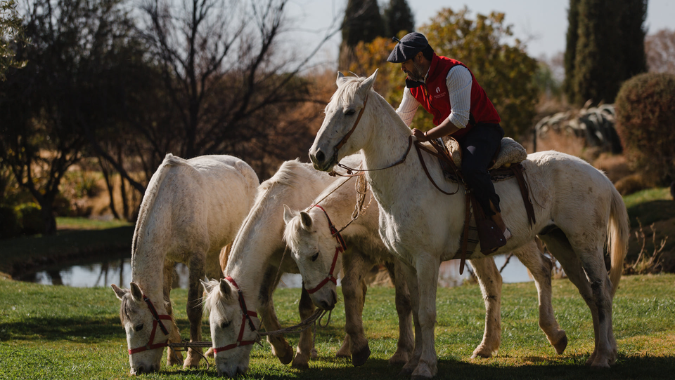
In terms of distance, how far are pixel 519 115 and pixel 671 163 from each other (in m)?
6.76

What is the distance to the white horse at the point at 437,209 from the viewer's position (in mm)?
4723

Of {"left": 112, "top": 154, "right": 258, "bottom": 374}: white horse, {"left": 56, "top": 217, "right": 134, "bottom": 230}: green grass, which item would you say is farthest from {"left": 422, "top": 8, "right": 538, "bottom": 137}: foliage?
{"left": 112, "top": 154, "right": 258, "bottom": 374}: white horse

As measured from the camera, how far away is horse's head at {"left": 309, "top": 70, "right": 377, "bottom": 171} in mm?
4516

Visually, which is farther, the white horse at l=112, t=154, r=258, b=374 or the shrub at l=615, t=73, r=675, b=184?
the shrub at l=615, t=73, r=675, b=184

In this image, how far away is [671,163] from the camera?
69.0 ft

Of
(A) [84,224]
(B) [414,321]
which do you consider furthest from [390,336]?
(A) [84,224]

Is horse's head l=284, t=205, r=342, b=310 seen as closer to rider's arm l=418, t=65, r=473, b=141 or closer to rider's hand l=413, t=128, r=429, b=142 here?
rider's hand l=413, t=128, r=429, b=142

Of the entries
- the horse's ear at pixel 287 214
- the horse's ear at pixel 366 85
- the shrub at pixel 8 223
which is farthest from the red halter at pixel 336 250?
the shrub at pixel 8 223

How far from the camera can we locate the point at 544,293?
6336mm

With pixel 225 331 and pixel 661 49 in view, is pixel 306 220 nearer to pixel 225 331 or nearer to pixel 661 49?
pixel 225 331

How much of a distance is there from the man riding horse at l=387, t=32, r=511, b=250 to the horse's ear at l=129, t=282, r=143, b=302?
292 centimetres

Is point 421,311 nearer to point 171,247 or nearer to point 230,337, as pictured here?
point 230,337

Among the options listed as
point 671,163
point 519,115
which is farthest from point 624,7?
point 671,163

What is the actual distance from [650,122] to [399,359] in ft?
60.5
